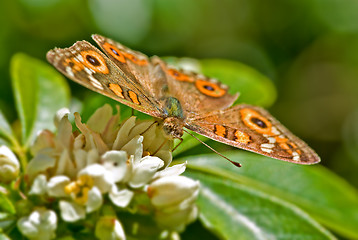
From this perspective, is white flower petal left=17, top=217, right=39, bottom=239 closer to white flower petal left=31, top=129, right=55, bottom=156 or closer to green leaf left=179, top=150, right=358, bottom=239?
white flower petal left=31, top=129, right=55, bottom=156

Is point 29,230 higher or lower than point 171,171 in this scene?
lower

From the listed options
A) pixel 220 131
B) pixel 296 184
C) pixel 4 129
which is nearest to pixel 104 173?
pixel 220 131

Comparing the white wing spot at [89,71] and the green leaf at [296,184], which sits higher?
the white wing spot at [89,71]

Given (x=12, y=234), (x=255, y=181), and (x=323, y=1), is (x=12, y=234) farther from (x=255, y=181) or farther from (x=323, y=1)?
(x=323, y=1)

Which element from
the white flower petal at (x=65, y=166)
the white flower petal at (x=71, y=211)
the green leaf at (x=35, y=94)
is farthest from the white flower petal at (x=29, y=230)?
the green leaf at (x=35, y=94)

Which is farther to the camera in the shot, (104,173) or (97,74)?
(97,74)

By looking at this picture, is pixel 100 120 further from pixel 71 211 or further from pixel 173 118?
pixel 71 211

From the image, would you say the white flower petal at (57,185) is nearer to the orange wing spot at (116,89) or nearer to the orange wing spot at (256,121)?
the orange wing spot at (116,89)

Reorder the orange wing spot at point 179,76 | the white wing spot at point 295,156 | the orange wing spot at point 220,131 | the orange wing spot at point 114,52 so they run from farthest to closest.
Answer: the orange wing spot at point 179,76 → the orange wing spot at point 114,52 → the orange wing spot at point 220,131 → the white wing spot at point 295,156
